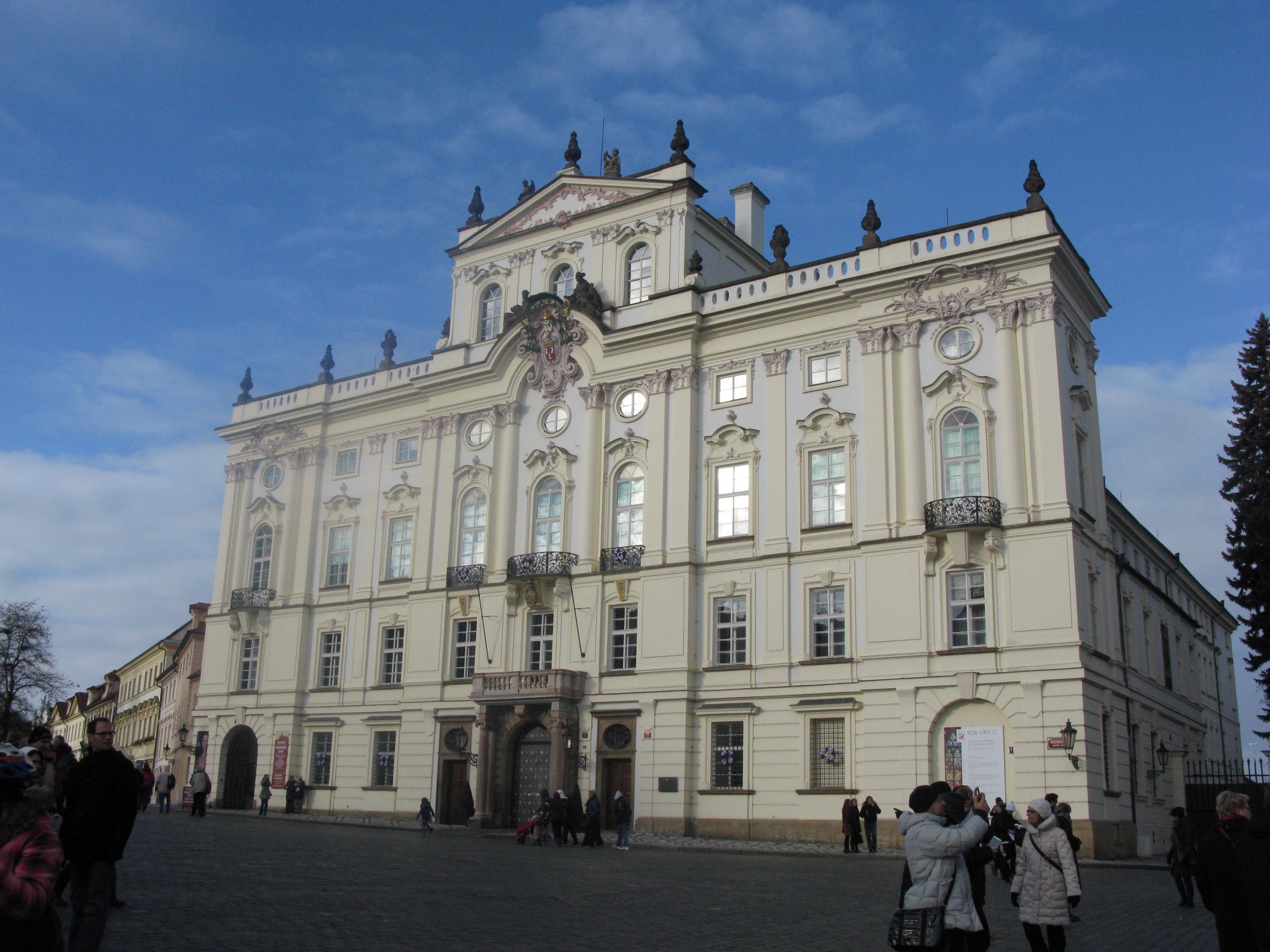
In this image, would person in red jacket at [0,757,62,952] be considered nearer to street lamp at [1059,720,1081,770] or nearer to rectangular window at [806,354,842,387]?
street lamp at [1059,720,1081,770]

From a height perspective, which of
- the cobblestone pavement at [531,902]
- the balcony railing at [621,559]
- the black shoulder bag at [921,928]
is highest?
the balcony railing at [621,559]

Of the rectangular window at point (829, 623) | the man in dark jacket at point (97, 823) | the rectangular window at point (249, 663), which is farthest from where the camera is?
the rectangular window at point (249, 663)

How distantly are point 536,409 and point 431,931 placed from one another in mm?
32786

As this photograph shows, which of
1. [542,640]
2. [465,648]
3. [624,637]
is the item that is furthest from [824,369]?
[465,648]

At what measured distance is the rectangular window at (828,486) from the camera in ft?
122

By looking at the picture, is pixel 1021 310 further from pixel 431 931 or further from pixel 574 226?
pixel 431 931

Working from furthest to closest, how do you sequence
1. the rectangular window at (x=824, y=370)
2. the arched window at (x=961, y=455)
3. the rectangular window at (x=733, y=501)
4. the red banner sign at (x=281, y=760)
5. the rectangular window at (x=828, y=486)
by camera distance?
the red banner sign at (x=281, y=760) → the rectangular window at (x=733, y=501) → the rectangular window at (x=824, y=370) → the rectangular window at (x=828, y=486) → the arched window at (x=961, y=455)

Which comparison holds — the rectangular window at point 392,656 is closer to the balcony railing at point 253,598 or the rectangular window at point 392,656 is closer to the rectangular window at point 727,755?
the balcony railing at point 253,598

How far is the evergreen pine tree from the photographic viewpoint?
39.3m

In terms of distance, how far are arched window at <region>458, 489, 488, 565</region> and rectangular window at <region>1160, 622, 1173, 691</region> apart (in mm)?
26001

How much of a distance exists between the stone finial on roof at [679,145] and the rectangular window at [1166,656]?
25.6m

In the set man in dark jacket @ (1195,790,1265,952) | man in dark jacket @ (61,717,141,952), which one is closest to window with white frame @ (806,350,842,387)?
man in dark jacket @ (1195,790,1265,952)

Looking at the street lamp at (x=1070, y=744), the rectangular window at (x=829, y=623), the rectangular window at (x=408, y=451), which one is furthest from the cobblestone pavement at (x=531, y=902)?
the rectangular window at (x=408, y=451)

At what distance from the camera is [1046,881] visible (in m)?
11.1
